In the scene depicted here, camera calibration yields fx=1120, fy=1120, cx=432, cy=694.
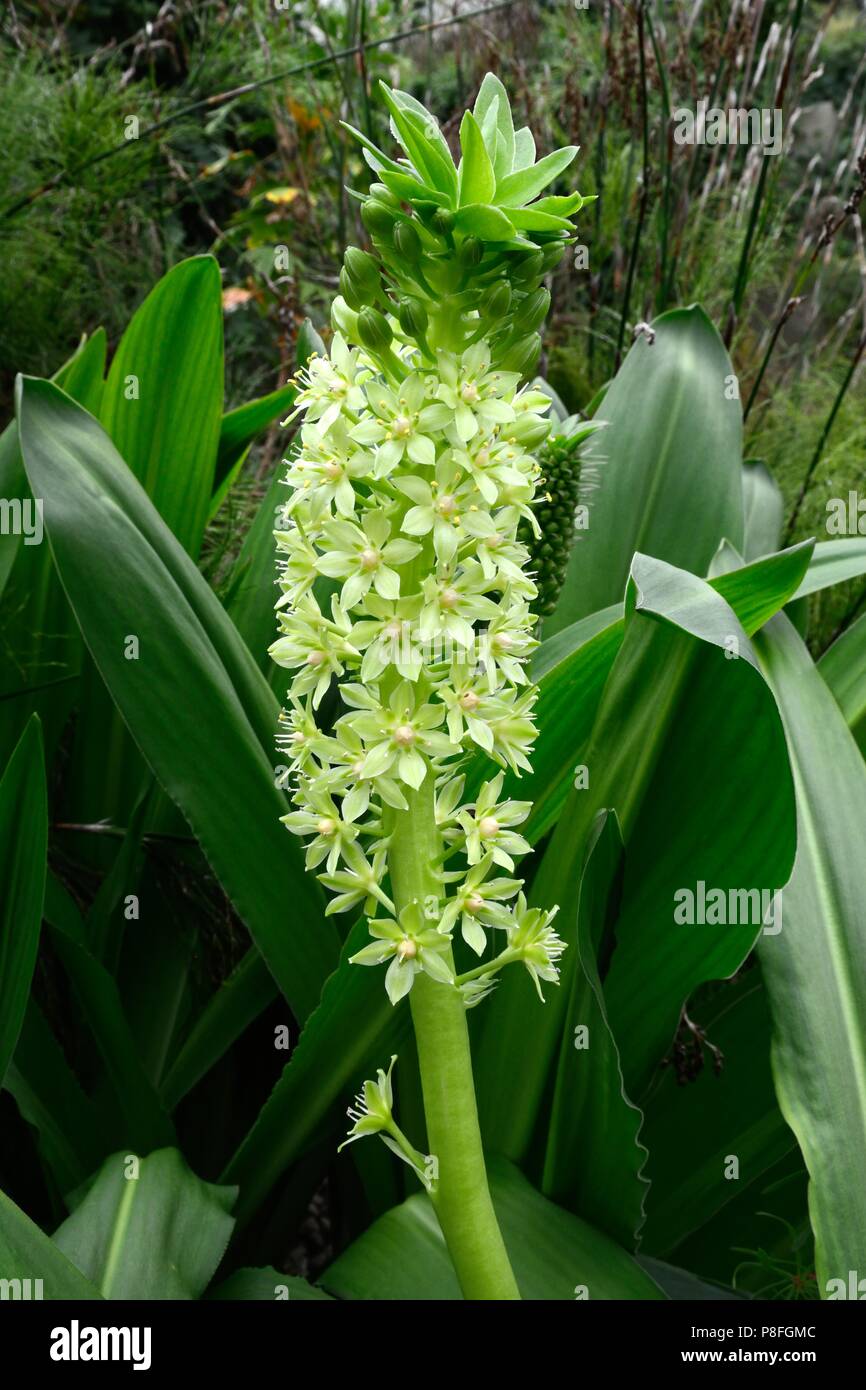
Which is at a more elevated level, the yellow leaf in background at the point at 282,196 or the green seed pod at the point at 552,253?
the yellow leaf in background at the point at 282,196

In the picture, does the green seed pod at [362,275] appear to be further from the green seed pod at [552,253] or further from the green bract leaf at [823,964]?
the green bract leaf at [823,964]

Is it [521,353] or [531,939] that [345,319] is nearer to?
[521,353]

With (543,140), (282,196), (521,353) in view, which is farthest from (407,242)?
(282,196)

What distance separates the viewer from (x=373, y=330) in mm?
Answer: 882

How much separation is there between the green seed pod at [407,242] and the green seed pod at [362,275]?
0.03 m

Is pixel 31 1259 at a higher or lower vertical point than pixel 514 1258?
higher

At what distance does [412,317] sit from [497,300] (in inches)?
2.7

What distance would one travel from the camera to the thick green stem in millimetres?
918

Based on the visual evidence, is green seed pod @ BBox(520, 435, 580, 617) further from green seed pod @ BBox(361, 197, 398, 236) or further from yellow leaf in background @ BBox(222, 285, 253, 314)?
yellow leaf in background @ BBox(222, 285, 253, 314)

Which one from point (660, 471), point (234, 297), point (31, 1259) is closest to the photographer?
point (31, 1259)

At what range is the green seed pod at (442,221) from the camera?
0.86 metres

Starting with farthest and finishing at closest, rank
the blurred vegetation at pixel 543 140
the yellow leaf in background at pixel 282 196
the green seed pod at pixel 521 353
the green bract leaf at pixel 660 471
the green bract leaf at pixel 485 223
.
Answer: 1. the yellow leaf in background at pixel 282 196
2. the blurred vegetation at pixel 543 140
3. the green bract leaf at pixel 660 471
4. the green seed pod at pixel 521 353
5. the green bract leaf at pixel 485 223

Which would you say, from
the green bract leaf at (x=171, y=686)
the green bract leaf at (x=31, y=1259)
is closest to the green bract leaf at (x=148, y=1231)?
the green bract leaf at (x=31, y=1259)
